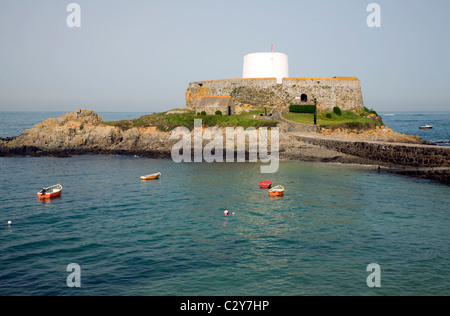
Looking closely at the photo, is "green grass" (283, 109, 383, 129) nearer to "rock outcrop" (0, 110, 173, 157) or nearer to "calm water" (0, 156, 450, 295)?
"calm water" (0, 156, 450, 295)

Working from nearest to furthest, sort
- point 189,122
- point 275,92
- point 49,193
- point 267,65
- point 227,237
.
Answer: point 227,237 → point 49,193 → point 189,122 → point 275,92 → point 267,65

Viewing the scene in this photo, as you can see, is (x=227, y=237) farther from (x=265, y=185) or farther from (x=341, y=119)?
(x=341, y=119)

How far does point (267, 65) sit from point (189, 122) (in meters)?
23.0

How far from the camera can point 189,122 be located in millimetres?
60219

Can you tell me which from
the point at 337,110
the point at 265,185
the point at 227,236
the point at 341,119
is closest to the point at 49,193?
the point at 227,236

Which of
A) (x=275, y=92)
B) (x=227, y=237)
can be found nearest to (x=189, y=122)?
(x=275, y=92)

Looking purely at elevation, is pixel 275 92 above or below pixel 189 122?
above

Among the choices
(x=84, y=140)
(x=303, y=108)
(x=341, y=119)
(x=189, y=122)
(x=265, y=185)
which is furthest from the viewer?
(x=303, y=108)

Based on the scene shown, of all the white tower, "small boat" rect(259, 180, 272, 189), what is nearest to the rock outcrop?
"small boat" rect(259, 180, 272, 189)

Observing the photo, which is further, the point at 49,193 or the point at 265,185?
the point at 265,185

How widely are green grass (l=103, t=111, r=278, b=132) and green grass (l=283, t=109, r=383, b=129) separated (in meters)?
6.54

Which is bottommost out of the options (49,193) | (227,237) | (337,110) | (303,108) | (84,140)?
(227,237)

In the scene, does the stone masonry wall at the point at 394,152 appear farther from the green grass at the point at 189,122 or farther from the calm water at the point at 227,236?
the green grass at the point at 189,122
